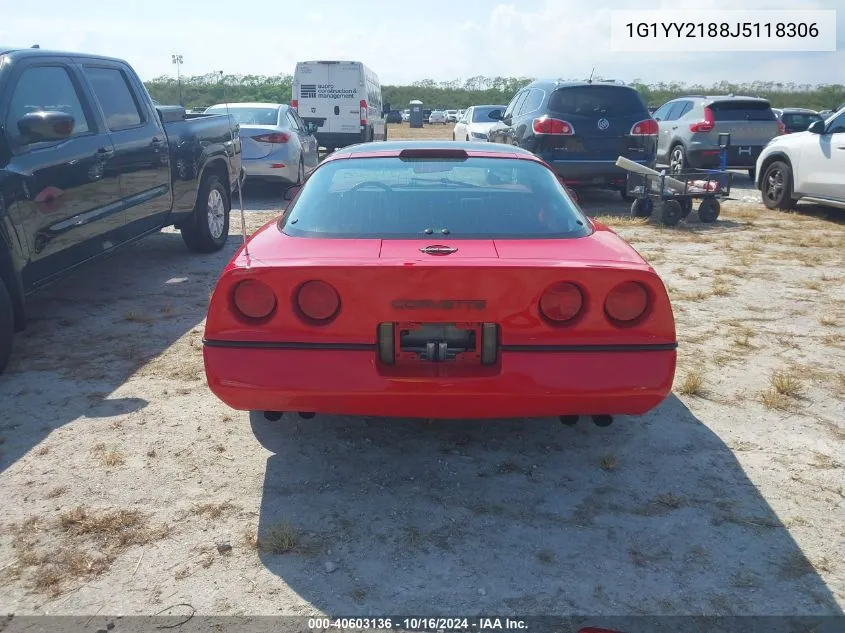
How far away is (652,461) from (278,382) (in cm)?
178

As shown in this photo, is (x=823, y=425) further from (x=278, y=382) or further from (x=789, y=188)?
(x=789, y=188)

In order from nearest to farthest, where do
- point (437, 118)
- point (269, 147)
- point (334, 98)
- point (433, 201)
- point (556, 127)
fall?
point (433, 201), point (556, 127), point (269, 147), point (334, 98), point (437, 118)

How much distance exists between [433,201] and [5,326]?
8.88 feet

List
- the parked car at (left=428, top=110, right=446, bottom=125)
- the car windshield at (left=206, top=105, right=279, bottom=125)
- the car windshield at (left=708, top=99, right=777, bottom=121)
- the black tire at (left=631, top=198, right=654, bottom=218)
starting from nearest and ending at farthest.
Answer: the black tire at (left=631, top=198, right=654, bottom=218) < the car windshield at (left=206, top=105, right=279, bottom=125) < the car windshield at (left=708, top=99, right=777, bottom=121) < the parked car at (left=428, top=110, right=446, bottom=125)

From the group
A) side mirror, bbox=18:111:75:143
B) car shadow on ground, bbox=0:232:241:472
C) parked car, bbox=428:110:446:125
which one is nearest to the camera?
car shadow on ground, bbox=0:232:241:472

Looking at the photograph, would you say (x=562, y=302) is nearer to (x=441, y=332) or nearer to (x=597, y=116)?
(x=441, y=332)

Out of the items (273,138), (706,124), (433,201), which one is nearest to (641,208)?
(706,124)

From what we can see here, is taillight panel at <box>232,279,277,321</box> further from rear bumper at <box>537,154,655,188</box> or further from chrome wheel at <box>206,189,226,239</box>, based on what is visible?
rear bumper at <box>537,154,655,188</box>

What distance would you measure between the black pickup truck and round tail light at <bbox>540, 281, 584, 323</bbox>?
129 inches

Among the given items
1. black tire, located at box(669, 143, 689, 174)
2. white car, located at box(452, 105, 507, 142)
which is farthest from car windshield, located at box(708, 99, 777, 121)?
white car, located at box(452, 105, 507, 142)

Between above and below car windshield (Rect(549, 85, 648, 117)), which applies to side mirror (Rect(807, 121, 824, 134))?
below

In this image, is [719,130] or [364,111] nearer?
[719,130]

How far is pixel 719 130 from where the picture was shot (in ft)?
44.9

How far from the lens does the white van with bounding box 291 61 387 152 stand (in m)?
19.4
